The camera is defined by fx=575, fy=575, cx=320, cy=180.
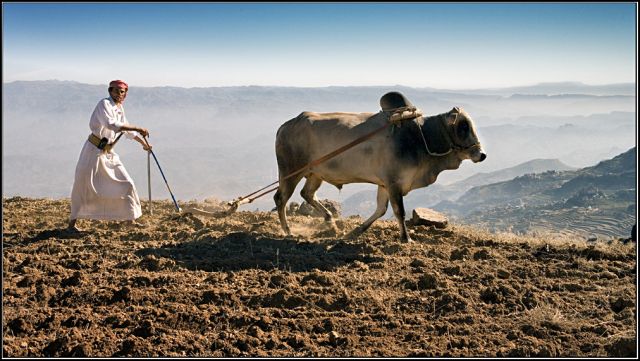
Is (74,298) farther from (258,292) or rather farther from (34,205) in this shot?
(34,205)

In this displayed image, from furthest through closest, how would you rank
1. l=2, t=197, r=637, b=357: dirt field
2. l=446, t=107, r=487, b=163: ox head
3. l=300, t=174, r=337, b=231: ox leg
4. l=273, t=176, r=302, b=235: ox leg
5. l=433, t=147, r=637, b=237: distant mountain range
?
l=433, t=147, r=637, b=237: distant mountain range → l=300, t=174, r=337, b=231: ox leg → l=273, t=176, r=302, b=235: ox leg → l=446, t=107, r=487, b=163: ox head → l=2, t=197, r=637, b=357: dirt field

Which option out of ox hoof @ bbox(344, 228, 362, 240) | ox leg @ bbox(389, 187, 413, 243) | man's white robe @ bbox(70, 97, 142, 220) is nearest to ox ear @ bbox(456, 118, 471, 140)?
ox leg @ bbox(389, 187, 413, 243)

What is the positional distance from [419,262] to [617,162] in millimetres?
147818

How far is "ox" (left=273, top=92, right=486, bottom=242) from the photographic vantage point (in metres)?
8.42

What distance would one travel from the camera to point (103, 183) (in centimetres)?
866

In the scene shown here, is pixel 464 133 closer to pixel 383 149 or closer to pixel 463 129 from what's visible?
pixel 463 129

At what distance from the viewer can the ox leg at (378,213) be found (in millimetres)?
8881

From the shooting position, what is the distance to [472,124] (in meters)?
8.40

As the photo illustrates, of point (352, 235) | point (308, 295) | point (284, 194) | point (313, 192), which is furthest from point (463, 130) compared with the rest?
point (308, 295)

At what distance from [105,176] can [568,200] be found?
9709 centimetres

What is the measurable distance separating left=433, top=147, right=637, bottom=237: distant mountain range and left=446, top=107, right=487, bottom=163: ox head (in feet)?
9.06

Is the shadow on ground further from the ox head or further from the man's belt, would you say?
the ox head

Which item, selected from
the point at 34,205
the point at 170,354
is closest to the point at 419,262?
the point at 170,354

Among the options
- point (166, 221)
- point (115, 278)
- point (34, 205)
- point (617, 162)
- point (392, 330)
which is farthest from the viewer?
point (617, 162)
